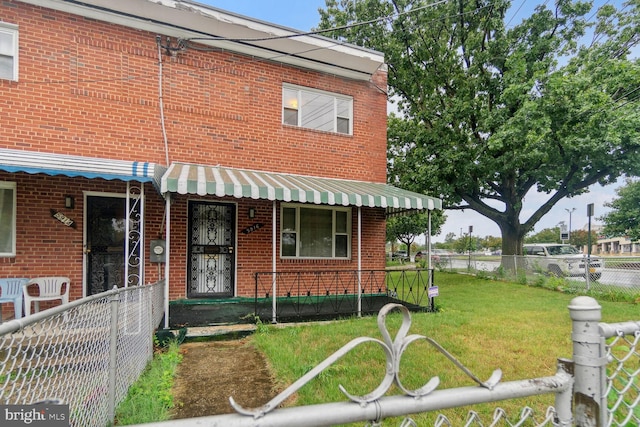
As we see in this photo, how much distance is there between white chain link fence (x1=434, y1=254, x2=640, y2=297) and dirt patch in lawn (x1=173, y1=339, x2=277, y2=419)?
11166mm

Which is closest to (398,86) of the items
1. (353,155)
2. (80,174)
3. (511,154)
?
(511,154)

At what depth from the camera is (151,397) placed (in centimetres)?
349

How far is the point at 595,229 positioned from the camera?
7762 cm

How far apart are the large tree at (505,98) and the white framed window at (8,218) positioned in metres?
10.3

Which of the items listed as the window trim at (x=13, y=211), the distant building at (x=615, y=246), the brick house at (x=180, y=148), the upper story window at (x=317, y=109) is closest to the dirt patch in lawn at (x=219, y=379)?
the brick house at (x=180, y=148)

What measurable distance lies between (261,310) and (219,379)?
3.30m

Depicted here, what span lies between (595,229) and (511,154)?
85.5 metres

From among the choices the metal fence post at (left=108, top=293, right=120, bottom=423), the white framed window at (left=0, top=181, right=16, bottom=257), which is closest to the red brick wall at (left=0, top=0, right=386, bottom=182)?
the white framed window at (left=0, top=181, right=16, bottom=257)

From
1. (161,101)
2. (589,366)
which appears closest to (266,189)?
(161,101)

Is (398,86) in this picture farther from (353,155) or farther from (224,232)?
(224,232)

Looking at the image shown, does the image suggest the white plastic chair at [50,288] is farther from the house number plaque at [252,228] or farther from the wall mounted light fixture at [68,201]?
the house number plaque at [252,228]

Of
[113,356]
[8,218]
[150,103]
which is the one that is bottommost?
[113,356]

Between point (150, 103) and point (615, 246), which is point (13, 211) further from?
point (615, 246)

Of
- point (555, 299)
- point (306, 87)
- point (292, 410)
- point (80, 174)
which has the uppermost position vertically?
point (306, 87)
